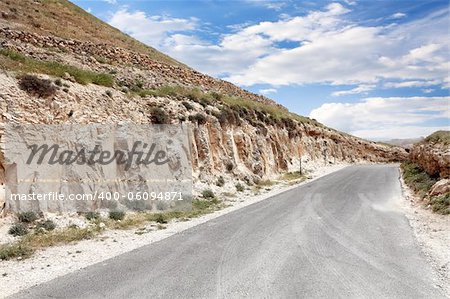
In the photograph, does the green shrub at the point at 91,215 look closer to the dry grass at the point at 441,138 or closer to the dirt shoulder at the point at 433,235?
the dirt shoulder at the point at 433,235

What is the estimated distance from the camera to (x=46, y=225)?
495 inches

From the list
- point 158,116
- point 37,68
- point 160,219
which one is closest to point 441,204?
point 160,219

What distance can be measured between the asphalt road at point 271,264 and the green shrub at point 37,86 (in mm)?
8659

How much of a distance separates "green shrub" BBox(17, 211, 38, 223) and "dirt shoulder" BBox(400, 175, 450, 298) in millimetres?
12299

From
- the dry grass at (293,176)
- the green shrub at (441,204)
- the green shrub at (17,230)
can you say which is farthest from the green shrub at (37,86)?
the dry grass at (293,176)

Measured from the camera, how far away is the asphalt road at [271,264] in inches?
302

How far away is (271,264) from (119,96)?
46.7ft

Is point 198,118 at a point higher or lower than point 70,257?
higher

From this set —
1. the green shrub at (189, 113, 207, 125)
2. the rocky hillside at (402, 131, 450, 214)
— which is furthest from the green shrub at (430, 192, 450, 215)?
the green shrub at (189, 113, 207, 125)

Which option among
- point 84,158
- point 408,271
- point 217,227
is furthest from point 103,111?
point 408,271

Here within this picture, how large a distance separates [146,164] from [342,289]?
13.0 m

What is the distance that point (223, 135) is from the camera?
91.9ft

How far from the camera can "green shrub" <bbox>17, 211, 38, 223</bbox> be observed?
12398mm

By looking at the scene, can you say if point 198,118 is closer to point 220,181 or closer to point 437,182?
point 220,181
